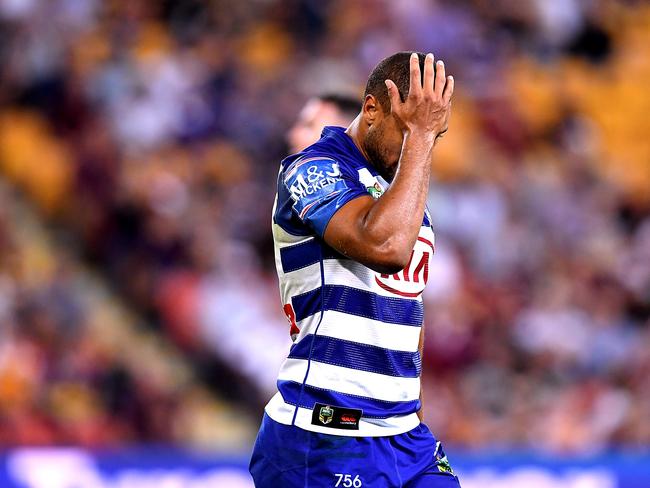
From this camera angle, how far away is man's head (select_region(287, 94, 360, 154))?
543 cm

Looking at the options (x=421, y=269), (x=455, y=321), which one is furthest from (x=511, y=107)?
(x=421, y=269)

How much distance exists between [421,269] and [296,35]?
24.3 ft

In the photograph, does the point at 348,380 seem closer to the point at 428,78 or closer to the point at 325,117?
the point at 428,78

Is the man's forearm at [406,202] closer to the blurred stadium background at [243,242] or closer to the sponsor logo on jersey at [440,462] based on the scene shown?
the sponsor logo on jersey at [440,462]

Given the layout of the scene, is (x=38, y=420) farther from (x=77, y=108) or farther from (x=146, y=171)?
(x=77, y=108)

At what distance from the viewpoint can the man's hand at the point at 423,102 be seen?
3.44 metres

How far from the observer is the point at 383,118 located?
3584 mm

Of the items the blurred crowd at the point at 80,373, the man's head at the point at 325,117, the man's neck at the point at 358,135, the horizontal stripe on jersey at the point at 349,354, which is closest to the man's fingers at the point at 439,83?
the man's neck at the point at 358,135

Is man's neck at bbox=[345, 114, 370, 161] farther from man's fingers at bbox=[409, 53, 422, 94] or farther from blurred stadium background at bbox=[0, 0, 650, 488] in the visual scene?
blurred stadium background at bbox=[0, 0, 650, 488]

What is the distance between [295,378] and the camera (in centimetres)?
354

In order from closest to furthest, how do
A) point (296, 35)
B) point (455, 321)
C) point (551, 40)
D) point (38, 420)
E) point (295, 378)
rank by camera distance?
point (295, 378) → point (38, 420) → point (455, 321) → point (296, 35) → point (551, 40)

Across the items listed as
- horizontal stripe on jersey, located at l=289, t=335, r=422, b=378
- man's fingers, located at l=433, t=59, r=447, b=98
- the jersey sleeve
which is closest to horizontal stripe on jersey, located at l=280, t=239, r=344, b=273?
the jersey sleeve

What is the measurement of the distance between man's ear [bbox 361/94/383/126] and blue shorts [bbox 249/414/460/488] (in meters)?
1.01

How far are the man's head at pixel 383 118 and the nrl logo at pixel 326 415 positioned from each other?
2.58ft
